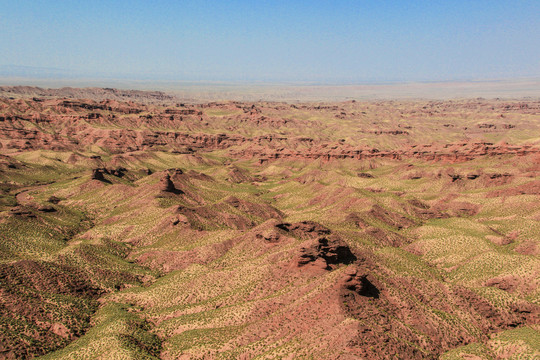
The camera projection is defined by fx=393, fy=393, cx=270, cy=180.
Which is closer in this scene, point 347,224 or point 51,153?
point 347,224

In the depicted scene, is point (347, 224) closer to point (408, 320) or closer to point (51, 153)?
point (408, 320)

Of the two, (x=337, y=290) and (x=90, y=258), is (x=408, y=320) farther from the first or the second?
(x=90, y=258)

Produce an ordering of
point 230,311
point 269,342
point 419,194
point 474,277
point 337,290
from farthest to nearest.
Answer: point 419,194 < point 474,277 < point 230,311 < point 337,290 < point 269,342

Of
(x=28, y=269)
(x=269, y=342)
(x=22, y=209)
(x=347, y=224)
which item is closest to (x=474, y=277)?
(x=347, y=224)

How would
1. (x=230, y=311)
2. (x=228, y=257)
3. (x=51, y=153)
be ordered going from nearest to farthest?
(x=230, y=311)
(x=228, y=257)
(x=51, y=153)

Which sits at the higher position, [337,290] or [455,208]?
[337,290]

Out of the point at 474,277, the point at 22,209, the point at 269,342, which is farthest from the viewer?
the point at 22,209

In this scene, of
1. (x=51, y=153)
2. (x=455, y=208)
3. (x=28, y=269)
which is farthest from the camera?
(x=51, y=153)

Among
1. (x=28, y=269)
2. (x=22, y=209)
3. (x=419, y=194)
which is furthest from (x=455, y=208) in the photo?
(x=22, y=209)

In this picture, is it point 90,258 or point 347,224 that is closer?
point 90,258
